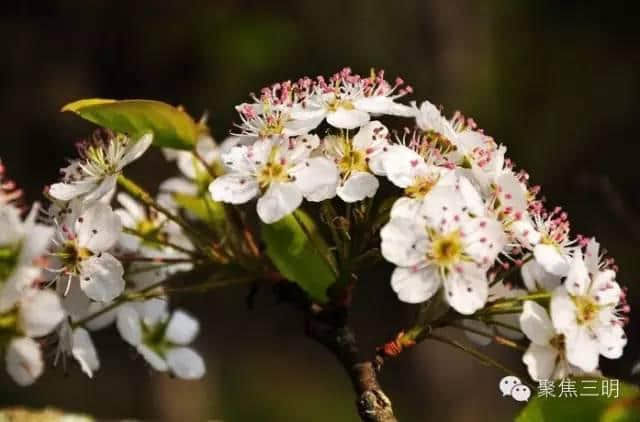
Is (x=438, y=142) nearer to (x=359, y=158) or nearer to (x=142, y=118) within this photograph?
(x=359, y=158)

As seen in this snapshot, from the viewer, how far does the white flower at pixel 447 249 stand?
2.13 ft

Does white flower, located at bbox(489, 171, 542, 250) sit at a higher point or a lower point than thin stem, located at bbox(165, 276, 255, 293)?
higher

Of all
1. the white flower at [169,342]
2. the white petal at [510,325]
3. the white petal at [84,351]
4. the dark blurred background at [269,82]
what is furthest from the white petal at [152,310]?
the dark blurred background at [269,82]

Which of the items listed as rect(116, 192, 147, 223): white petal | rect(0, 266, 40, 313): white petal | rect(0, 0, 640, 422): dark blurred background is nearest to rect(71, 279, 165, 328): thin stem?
rect(116, 192, 147, 223): white petal

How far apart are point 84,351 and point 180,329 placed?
17 cm

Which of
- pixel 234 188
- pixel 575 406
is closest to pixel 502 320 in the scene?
pixel 575 406

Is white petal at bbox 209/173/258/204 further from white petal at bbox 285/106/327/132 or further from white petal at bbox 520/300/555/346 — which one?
white petal at bbox 520/300/555/346

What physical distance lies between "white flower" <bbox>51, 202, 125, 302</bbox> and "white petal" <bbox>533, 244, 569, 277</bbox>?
30cm

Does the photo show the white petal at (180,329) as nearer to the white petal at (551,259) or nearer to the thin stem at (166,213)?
the thin stem at (166,213)

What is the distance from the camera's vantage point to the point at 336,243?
74 centimetres

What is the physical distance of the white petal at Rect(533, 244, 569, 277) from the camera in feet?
2.20

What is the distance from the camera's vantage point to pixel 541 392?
2.12 feet

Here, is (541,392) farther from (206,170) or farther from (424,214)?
(206,170)

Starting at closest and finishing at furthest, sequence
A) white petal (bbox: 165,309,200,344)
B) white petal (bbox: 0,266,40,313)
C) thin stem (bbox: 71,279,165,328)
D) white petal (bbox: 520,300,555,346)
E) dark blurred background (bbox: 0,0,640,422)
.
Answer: white petal (bbox: 0,266,40,313) → white petal (bbox: 520,300,555,346) → thin stem (bbox: 71,279,165,328) → white petal (bbox: 165,309,200,344) → dark blurred background (bbox: 0,0,640,422)
